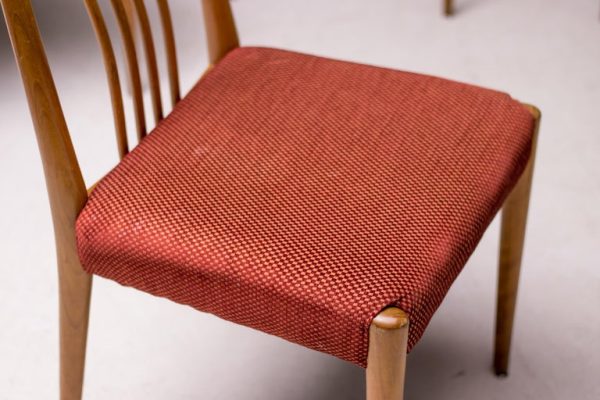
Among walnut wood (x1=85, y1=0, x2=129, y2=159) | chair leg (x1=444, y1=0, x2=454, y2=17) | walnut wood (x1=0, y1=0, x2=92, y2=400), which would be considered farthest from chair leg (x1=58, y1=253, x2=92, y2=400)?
chair leg (x1=444, y1=0, x2=454, y2=17)

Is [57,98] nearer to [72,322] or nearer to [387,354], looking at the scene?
[72,322]

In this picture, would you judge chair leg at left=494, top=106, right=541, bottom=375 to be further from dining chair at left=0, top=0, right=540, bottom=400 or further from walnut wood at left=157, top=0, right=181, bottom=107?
walnut wood at left=157, top=0, right=181, bottom=107

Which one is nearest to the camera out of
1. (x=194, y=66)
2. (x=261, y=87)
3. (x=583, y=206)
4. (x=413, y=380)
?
(x=261, y=87)

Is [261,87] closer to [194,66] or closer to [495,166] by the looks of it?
[495,166]

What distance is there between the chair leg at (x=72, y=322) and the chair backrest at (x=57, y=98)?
0.02 meters

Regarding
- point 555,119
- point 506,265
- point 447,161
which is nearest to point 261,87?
point 447,161

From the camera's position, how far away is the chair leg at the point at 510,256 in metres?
1.29

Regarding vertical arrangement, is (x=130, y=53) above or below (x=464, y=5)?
above

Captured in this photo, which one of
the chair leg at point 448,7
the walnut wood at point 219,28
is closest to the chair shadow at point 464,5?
the chair leg at point 448,7

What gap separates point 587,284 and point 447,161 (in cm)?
56

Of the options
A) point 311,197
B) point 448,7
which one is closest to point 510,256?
point 311,197

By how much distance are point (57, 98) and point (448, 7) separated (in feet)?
4.63

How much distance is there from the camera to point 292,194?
3.60ft

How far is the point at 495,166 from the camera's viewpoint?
1155 mm
